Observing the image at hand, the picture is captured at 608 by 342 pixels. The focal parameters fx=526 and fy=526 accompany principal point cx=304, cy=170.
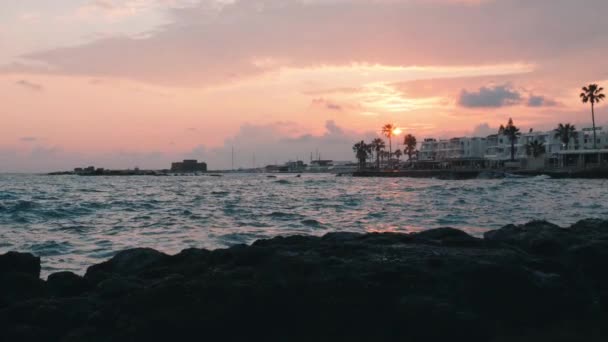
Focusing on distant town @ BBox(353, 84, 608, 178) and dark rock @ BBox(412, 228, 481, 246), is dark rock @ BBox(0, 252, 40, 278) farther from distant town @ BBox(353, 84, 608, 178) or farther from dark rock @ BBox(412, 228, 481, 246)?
distant town @ BBox(353, 84, 608, 178)

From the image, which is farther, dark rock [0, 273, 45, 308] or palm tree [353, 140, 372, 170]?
palm tree [353, 140, 372, 170]

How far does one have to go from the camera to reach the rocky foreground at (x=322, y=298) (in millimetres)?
5816

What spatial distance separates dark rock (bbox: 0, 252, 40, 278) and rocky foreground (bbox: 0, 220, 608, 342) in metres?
0.02

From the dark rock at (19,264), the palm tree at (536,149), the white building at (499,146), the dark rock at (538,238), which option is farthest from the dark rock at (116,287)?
the palm tree at (536,149)

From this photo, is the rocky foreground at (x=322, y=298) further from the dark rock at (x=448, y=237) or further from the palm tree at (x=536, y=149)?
the palm tree at (x=536, y=149)

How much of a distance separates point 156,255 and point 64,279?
1.54 meters

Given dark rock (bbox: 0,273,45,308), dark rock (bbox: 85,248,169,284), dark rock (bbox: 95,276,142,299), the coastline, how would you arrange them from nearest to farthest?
dark rock (bbox: 95,276,142,299) → dark rock (bbox: 0,273,45,308) → dark rock (bbox: 85,248,169,284) → the coastline

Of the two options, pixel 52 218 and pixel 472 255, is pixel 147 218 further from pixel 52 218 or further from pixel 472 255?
pixel 472 255

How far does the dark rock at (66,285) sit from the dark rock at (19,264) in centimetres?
38

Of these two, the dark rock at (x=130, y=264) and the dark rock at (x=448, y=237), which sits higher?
the dark rock at (x=448, y=237)

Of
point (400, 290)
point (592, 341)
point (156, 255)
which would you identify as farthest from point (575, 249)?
point (156, 255)

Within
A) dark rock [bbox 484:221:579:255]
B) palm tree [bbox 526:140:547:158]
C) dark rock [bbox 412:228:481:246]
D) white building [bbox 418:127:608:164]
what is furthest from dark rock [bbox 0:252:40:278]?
palm tree [bbox 526:140:547:158]

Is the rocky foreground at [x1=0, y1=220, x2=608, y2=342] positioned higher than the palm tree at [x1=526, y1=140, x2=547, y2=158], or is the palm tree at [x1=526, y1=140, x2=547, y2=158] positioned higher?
the palm tree at [x1=526, y1=140, x2=547, y2=158]

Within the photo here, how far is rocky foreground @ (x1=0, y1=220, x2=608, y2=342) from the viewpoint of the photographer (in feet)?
19.1
